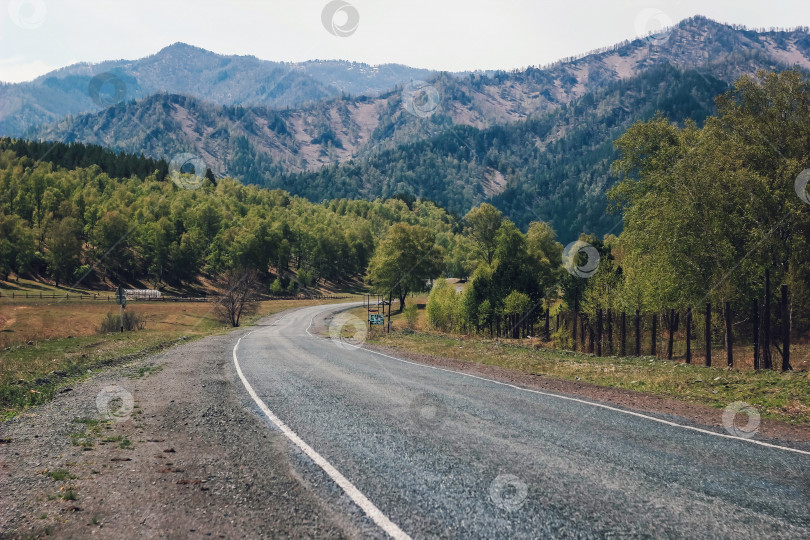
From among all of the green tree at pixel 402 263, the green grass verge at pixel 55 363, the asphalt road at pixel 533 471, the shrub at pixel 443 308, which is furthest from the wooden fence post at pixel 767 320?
the green tree at pixel 402 263

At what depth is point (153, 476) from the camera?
6914mm

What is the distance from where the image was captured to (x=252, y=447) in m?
8.32

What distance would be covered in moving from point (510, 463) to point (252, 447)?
4.26 metres

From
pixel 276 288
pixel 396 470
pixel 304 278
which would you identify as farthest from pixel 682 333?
pixel 304 278

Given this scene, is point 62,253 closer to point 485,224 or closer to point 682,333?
point 485,224

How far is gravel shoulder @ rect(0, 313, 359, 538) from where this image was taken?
5340 mm

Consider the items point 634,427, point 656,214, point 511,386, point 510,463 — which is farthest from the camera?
point 656,214

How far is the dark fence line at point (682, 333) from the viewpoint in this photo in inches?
882

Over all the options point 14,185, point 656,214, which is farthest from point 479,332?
point 14,185

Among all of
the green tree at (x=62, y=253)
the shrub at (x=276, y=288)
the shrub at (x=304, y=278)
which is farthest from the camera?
the shrub at (x=304, y=278)

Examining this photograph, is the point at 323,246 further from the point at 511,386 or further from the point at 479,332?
the point at 511,386

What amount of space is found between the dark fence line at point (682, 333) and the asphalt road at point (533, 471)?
13.2m

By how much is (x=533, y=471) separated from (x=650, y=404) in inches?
279

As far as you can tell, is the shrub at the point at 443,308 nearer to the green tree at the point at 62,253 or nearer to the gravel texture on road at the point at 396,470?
the gravel texture on road at the point at 396,470
